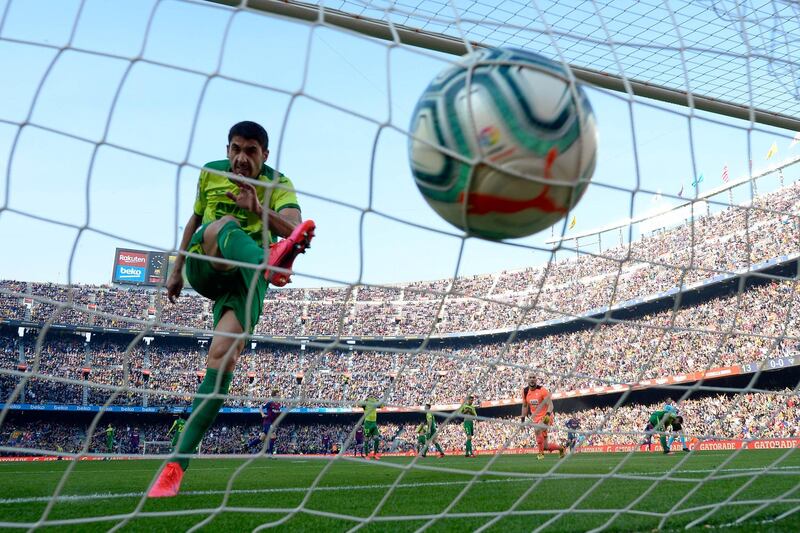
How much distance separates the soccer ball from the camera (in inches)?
76.8

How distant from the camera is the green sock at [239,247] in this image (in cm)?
279

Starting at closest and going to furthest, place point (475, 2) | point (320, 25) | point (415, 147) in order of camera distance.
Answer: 1. point (415, 147)
2. point (320, 25)
3. point (475, 2)

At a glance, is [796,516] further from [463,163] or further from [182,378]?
[182,378]

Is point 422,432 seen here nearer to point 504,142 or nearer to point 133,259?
point 504,142

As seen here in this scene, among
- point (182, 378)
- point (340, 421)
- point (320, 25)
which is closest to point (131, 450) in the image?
point (182, 378)

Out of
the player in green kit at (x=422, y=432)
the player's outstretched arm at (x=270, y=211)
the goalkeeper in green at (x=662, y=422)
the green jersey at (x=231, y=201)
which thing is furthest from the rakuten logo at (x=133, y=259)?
the player's outstretched arm at (x=270, y=211)

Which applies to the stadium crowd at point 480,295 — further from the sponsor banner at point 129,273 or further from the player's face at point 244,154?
the player's face at point 244,154

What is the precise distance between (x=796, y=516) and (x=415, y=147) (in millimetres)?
1913

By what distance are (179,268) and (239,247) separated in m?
0.66

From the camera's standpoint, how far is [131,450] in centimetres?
2909

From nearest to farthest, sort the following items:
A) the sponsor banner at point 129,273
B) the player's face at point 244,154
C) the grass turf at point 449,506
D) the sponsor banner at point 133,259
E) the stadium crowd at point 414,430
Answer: the grass turf at point 449,506
the player's face at point 244,154
the stadium crowd at point 414,430
the sponsor banner at point 129,273
the sponsor banner at point 133,259

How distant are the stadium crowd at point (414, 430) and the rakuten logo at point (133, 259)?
945 centimetres

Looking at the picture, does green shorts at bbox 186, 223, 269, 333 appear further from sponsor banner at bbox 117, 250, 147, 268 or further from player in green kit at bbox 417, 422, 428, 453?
sponsor banner at bbox 117, 250, 147, 268

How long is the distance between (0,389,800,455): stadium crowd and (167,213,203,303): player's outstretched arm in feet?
53.2
